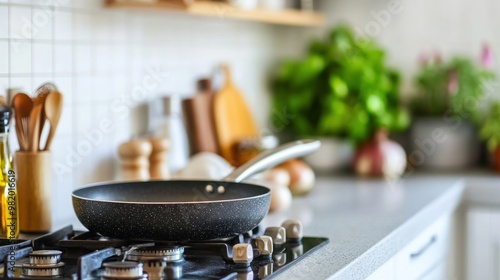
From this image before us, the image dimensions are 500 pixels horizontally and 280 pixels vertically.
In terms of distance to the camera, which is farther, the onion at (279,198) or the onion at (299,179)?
the onion at (299,179)

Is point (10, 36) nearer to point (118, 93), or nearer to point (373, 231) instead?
point (118, 93)

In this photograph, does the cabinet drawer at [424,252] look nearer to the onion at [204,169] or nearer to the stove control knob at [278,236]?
the stove control knob at [278,236]

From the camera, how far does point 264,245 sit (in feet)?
4.58

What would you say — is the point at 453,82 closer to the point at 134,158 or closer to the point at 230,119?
the point at 230,119

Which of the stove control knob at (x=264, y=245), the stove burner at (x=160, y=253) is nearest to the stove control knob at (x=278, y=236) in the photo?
the stove control knob at (x=264, y=245)

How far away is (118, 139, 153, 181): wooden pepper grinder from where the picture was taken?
1897mm

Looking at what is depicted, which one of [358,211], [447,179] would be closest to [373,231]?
[358,211]

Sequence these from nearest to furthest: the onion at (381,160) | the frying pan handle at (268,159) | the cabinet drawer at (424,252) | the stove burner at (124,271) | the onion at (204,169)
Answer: the stove burner at (124,271)
the frying pan handle at (268,159)
the cabinet drawer at (424,252)
the onion at (204,169)
the onion at (381,160)

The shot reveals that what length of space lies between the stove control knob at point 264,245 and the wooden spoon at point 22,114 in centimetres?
50

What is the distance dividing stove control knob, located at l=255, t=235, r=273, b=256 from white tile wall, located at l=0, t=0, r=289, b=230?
0.59 metres

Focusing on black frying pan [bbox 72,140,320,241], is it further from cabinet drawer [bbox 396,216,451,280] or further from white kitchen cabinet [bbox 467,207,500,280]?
white kitchen cabinet [bbox 467,207,500,280]

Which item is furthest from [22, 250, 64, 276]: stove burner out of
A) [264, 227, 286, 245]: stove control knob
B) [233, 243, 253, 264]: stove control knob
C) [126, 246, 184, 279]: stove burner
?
[264, 227, 286, 245]: stove control knob

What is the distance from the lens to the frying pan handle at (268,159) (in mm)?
1658

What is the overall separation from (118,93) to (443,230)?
930mm
